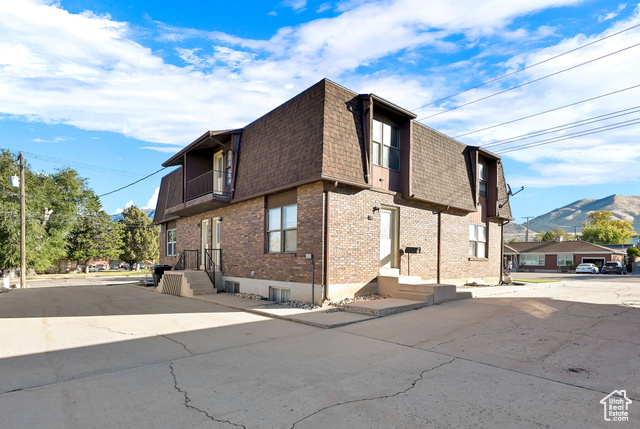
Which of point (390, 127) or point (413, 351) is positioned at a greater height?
point (390, 127)

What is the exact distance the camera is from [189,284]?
1498cm

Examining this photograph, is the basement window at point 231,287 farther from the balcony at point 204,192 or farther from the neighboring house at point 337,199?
the balcony at point 204,192

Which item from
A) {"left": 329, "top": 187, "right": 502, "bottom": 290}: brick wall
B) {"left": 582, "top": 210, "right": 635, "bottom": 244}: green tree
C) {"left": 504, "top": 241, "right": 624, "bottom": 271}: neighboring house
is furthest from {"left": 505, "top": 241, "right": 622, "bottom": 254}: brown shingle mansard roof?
{"left": 329, "top": 187, "right": 502, "bottom": 290}: brick wall

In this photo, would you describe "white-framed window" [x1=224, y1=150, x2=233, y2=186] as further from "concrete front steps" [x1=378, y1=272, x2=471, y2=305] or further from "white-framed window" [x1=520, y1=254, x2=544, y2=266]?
"white-framed window" [x1=520, y1=254, x2=544, y2=266]

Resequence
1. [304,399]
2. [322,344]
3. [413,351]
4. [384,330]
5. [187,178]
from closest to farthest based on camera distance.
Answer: [304,399]
[413,351]
[322,344]
[384,330]
[187,178]

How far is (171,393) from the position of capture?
4.54m

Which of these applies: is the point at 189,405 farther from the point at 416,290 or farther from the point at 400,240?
the point at 400,240

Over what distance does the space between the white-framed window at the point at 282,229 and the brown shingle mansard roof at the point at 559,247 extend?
156ft

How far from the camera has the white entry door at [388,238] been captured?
12.8 meters

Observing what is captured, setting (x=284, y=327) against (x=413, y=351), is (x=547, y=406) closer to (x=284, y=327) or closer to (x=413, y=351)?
(x=413, y=351)

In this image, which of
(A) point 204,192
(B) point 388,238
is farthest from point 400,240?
(A) point 204,192

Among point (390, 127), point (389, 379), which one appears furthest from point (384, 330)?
point (390, 127)

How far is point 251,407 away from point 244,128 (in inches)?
484

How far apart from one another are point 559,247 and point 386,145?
47811mm
